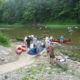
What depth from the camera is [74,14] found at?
7625cm

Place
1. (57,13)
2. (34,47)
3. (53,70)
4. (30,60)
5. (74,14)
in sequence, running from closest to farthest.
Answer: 1. (53,70)
2. (30,60)
3. (34,47)
4. (74,14)
5. (57,13)

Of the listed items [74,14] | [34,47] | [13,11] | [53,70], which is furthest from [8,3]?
[53,70]

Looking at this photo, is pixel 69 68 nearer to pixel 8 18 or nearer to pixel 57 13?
pixel 57 13

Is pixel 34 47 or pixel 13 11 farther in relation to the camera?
pixel 13 11

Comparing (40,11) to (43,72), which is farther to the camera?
(40,11)

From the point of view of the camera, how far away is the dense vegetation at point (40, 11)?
7794cm

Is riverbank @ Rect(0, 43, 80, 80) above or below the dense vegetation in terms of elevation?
below

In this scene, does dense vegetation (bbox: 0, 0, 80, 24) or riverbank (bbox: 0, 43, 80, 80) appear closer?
riverbank (bbox: 0, 43, 80, 80)

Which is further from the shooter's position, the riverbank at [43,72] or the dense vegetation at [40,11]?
the dense vegetation at [40,11]

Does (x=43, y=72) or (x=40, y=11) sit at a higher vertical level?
(x=40, y=11)

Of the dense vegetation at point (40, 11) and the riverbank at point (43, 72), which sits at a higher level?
the dense vegetation at point (40, 11)

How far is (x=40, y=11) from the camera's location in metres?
85.6

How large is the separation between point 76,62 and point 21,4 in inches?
3119

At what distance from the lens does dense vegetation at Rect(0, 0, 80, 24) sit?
256 feet
